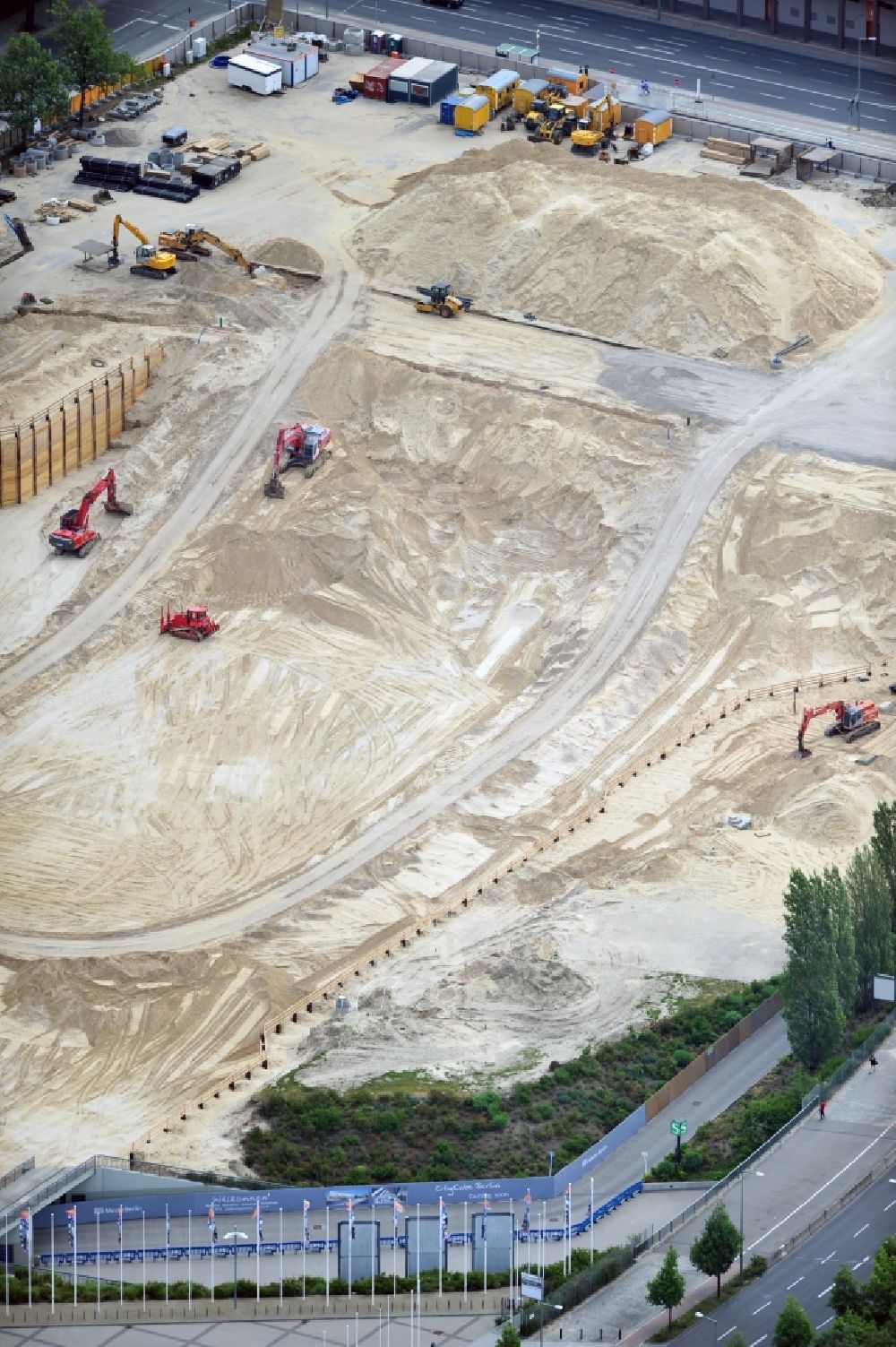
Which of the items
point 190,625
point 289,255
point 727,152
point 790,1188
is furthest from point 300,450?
point 790,1188

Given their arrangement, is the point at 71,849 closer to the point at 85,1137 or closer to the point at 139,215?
the point at 85,1137

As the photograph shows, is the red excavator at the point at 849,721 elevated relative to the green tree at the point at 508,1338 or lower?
elevated

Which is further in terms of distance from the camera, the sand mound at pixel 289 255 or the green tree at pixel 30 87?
the green tree at pixel 30 87

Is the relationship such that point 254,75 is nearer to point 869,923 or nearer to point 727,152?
point 727,152

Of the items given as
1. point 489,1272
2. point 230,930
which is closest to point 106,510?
point 230,930

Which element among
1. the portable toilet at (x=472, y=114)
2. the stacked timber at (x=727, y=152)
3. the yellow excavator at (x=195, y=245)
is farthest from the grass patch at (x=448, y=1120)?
the portable toilet at (x=472, y=114)

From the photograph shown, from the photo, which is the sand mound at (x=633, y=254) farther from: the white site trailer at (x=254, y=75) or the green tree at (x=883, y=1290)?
the green tree at (x=883, y=1290)
